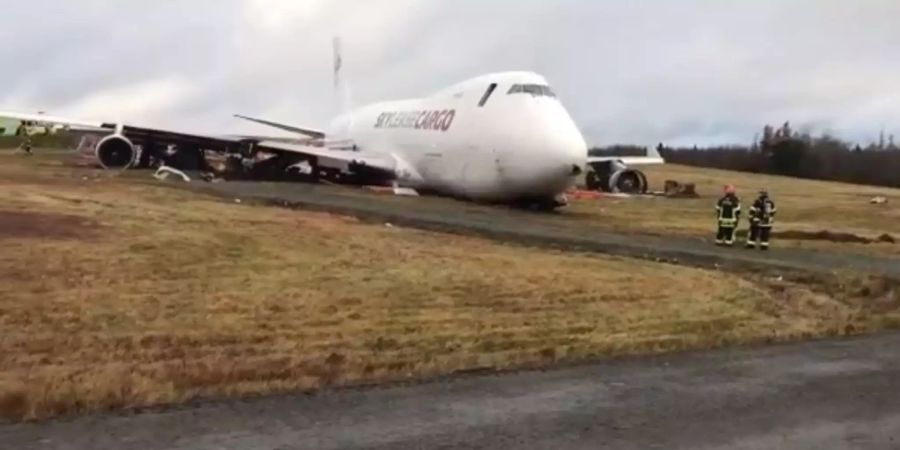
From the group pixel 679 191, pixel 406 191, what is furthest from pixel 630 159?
pixel 406 191

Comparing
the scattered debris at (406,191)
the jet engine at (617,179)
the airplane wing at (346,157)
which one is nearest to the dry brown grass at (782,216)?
the jet engine at (617,179)

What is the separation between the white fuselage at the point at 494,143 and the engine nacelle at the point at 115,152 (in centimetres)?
1192

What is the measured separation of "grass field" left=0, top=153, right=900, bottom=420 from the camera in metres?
11.2

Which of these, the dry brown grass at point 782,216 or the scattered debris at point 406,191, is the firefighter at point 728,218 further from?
the scattered debris at point 406,191

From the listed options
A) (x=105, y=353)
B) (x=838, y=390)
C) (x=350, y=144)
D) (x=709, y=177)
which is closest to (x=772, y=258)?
(x=838, y=390)

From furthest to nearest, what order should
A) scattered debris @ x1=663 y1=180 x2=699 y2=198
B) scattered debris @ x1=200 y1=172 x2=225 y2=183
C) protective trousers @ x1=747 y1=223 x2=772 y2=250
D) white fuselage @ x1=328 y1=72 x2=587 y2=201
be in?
scattered debris @ x1=663 y1=180 x2=699 y2=198 → scattered debris @ x1=200 y1=172 x2=225 y2=183 → white fuselage @ x1=328 y1=72 x2=587 y2=201 → protective trousers @ x1=747 y1=223 x2=772 y2=250

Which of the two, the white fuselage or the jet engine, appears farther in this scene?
the jet engine

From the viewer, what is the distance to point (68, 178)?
4328cm

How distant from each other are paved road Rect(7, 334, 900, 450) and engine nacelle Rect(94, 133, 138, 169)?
4322 cm

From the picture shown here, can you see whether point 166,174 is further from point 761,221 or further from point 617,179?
point 761,221

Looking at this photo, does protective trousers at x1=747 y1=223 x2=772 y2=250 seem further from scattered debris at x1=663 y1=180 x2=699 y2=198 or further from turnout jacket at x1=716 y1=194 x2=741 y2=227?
scattered debris at x1=663 y1=180 x2=699 y2=198

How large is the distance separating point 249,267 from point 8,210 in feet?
27.6

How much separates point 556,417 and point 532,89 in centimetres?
3274

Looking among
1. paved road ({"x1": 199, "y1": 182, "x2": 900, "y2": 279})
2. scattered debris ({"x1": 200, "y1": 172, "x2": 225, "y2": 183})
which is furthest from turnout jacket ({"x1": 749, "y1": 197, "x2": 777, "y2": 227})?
scattered debris ({"x1": 200, "y1": 172, "x2": 225, "y2": 183})
